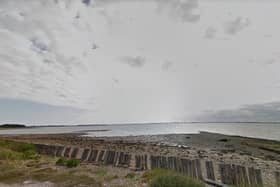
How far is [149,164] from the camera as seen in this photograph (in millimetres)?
16875

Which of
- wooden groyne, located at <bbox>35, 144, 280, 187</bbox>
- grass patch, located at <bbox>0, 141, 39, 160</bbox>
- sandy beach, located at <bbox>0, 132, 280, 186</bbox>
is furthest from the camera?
sandy beach, located at <bbox>0, 132, 280, 186</bbox>

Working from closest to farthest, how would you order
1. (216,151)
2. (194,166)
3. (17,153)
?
(194,166)
(17,153)
(216,151)

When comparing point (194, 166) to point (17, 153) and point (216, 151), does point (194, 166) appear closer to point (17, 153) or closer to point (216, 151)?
point (216, 151)

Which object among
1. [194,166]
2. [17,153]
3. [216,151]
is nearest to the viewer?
[194,166]

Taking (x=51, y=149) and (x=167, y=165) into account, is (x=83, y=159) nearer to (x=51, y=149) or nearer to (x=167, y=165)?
(x=51, y=149)

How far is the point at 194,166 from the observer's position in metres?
14.9

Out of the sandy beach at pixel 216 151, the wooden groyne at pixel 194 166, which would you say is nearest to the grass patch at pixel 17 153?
the wooden groyne at pixel 194 166

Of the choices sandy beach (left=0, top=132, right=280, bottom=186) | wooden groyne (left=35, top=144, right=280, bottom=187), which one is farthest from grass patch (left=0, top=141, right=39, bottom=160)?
sandy beach (left=0, top=132, right=280, bottom=186)

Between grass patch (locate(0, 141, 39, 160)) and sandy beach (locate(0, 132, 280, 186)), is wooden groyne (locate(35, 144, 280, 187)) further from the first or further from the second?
grass patch (locate(0, 141, 39, 160))

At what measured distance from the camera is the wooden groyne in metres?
12.4

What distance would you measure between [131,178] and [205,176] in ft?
16.2

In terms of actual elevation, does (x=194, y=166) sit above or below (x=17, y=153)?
below

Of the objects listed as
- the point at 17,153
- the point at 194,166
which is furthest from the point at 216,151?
the point at 17,153

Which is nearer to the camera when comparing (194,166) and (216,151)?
(194,166)
